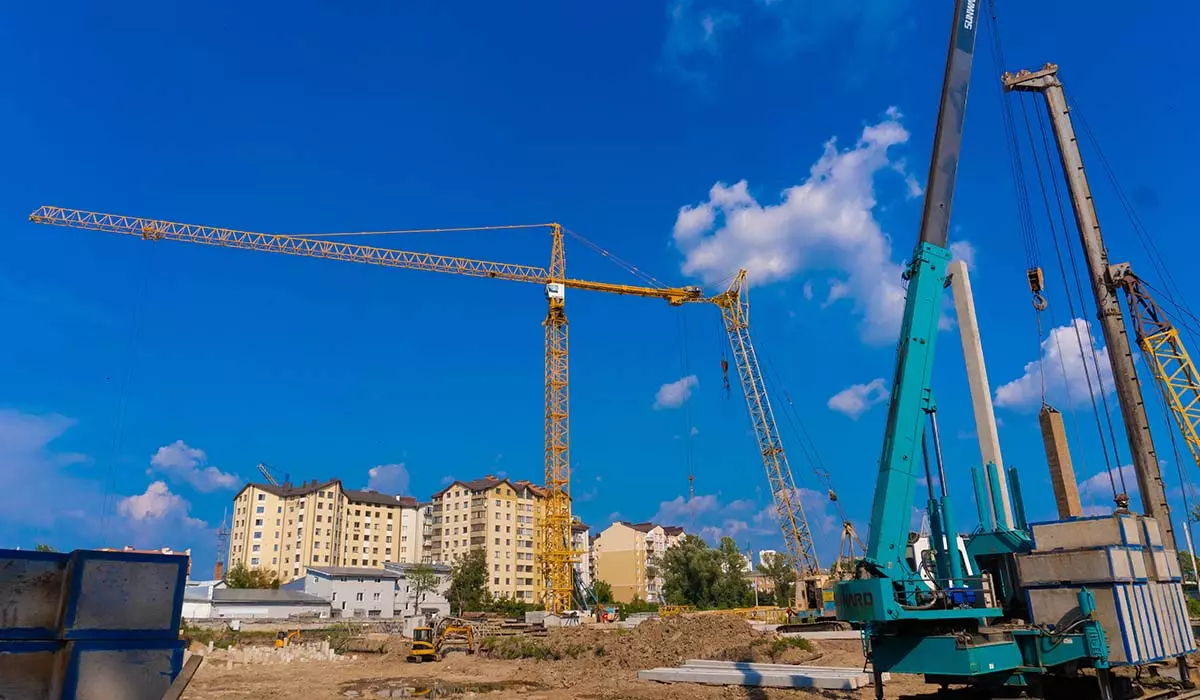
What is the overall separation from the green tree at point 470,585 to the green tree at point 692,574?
55.9 ft

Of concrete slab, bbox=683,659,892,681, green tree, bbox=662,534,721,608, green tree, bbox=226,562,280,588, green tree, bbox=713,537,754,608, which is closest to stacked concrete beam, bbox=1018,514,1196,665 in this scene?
concrete slab, bbox=683,659,892,681

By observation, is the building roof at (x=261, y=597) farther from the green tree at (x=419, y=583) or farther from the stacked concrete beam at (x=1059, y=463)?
the stacked concrete beam at (x=1059, y=463)

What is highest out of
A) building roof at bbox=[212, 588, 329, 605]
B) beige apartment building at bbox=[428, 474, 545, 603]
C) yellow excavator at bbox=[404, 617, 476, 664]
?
beige apartment building at bbox=[428, 474, 545, 603]

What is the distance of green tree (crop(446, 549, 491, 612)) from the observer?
222ft

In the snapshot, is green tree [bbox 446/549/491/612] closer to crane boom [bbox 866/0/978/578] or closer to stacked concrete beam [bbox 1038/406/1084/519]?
stacked concrete beam [bbox 1038/406/1084/519]

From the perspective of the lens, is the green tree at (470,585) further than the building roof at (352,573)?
No

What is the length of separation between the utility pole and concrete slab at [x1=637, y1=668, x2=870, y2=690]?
25.1ft

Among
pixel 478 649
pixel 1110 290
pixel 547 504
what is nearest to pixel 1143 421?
pixel 1110 290

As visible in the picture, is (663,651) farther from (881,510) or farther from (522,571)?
(522,571)

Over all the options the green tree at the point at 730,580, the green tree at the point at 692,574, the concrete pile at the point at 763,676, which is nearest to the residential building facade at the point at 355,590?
the green tree at the point at 692,574

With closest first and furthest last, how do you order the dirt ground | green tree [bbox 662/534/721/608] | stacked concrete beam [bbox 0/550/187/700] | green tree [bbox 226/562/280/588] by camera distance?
stacked concrete beam [bbox 0/550/187/700]
the dirt ground
green tree [bbox 662/534/721/608]
green tree [bbox 226/562/280/588]

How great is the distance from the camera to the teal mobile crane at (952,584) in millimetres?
10031

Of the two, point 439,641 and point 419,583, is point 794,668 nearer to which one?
point 439,641

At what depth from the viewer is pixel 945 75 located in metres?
13.3
